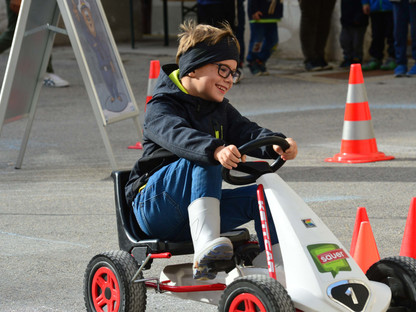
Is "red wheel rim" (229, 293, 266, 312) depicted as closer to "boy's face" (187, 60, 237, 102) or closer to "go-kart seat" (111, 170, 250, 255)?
"go-kart seat" (111, 170, 250, 255)

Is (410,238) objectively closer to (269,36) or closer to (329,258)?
(329,258)

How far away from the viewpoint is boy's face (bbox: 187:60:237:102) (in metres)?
3.90

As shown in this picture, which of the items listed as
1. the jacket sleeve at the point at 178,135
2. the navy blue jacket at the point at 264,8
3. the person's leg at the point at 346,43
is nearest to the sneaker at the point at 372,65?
the person's leg at the point at 346,43

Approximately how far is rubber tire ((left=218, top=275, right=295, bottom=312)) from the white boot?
178mm

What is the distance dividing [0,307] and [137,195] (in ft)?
2.99

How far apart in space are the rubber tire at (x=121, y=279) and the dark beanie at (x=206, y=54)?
837 mm

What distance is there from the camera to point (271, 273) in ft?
11.3

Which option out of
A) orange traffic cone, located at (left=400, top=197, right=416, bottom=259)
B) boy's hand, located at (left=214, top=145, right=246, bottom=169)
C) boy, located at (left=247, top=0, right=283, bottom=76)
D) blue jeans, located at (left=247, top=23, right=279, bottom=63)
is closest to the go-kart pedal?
boy's hand, located at (left=214, top=145, right=246, bottom=169)

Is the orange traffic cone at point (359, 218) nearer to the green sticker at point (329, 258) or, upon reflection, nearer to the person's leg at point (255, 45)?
the green sticker at point (329, 258)

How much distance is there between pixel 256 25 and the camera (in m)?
13.1

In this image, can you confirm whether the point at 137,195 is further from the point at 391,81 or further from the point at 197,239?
the point at 391,81

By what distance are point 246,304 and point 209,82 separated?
1.04 meters

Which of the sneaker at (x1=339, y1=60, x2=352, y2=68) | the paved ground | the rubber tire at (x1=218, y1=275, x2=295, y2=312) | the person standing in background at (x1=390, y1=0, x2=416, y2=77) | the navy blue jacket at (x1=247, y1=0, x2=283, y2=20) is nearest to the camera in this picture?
the rubber tire at (x1=218, y1=275, x2=295, y2=312)

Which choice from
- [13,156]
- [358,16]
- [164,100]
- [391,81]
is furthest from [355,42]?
[164,100]
